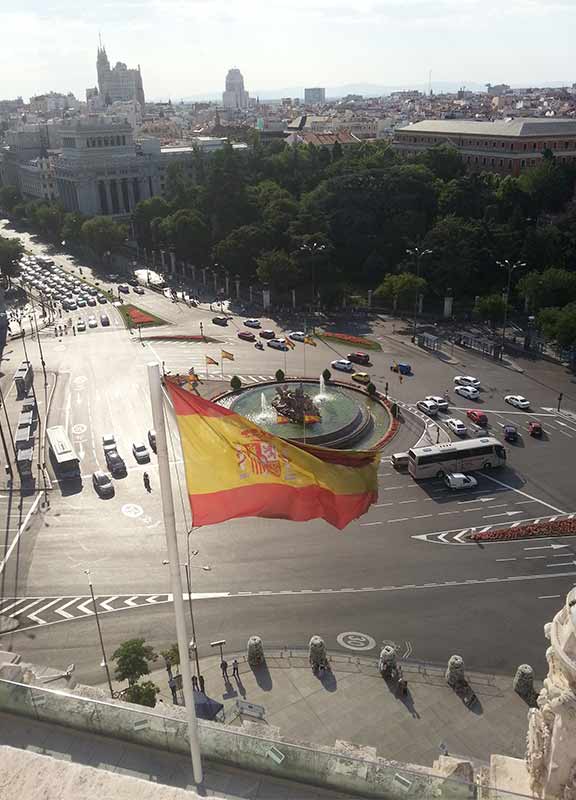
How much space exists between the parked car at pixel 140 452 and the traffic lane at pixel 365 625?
1340 centimetres

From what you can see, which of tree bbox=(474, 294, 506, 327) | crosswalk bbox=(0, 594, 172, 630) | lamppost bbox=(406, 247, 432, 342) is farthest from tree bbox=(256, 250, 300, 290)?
crosswalk bbox=(0, 594, 172, 630)

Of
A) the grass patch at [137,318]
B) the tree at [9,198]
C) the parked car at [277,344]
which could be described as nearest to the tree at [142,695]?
the parked car at [277,344]

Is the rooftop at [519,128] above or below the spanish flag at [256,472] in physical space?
above

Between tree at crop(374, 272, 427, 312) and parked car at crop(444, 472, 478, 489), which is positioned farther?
tree at crop(374, 272, 427, 312)

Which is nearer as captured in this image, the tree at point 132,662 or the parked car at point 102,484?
the tree at point 132,662

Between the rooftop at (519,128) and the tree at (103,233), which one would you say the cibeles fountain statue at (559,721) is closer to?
the tree at (103,233)

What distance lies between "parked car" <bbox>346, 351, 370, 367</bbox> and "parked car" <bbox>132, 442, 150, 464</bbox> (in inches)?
844

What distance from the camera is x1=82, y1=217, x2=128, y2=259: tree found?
93000mm

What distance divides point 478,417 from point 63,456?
26509mm

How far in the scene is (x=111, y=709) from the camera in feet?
29.0

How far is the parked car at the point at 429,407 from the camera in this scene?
44844 mm

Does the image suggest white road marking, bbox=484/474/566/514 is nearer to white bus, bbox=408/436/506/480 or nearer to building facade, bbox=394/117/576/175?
white bus, bbox=408/436/506/480

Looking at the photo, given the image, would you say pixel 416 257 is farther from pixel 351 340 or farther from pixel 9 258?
pixel 9 258

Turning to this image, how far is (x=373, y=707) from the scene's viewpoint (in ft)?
72.9
